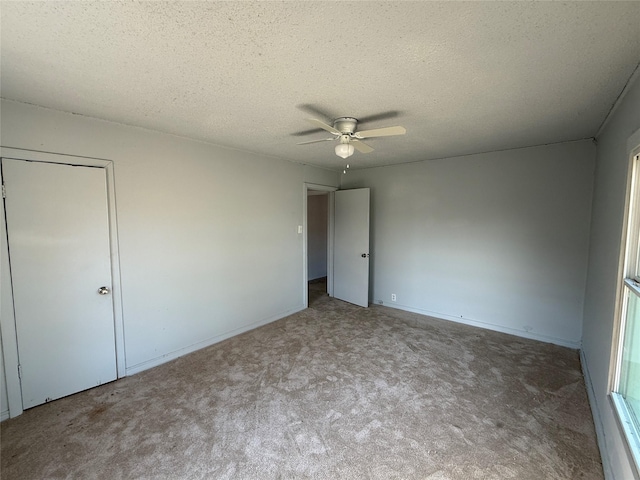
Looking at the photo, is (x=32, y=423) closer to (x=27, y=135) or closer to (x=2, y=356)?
(x=2, y=356)

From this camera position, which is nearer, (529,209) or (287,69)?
(287,69)

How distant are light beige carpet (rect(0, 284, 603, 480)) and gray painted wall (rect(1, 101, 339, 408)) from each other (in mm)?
475

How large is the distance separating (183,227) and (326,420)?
2331mm

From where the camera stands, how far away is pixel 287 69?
5.39 ft

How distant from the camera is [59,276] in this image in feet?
7.72

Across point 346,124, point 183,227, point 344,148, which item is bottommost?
point 183,227

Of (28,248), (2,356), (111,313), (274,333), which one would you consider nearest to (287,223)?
(274,333)

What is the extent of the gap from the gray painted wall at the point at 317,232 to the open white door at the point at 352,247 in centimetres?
174

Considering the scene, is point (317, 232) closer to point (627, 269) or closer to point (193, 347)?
point (193, 347)

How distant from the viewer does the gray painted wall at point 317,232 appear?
274 inches

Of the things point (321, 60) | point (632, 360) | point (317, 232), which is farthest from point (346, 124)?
point (317, 232)

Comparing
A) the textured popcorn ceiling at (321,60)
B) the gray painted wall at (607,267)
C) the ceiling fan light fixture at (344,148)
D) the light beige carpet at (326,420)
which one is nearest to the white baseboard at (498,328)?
the light beige carpet at (326,420)

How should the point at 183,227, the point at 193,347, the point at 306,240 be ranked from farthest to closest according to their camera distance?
1. the point at 306,240
2. the point at 193,347
3. the point at 183,227

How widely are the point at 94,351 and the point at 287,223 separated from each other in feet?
8.59
